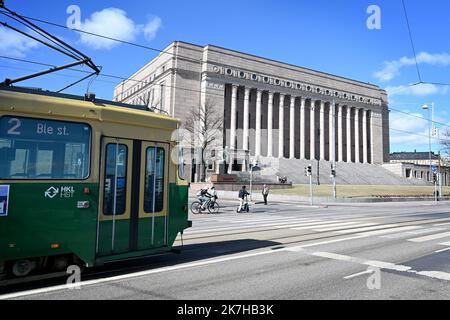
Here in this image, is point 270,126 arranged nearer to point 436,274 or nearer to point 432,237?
point 432,237

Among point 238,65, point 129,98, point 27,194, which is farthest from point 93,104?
point 129,98

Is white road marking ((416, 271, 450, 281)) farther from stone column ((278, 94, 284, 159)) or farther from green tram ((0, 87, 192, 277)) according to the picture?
stone column ((278, 94, 284, 159))

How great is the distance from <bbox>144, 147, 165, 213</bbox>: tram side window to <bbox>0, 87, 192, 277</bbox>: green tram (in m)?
0.02

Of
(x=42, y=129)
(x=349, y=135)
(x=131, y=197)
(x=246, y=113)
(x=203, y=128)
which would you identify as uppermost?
(x=246, y=113)

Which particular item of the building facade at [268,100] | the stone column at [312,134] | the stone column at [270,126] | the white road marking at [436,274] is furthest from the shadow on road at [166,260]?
the stone column at [312,134]

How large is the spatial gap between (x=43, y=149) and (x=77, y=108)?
0.87m

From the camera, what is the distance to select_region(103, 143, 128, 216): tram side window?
6.57 meters

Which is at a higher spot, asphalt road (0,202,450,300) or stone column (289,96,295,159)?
stone column (289,96,295,159)

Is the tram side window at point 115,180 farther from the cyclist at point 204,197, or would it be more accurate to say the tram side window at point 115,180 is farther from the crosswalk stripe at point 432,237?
the cyclist at point 204,197

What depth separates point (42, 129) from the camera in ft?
19.5

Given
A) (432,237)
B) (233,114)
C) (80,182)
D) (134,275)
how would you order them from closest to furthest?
(80,182)
(134,275)
(432,237)
(233,114)

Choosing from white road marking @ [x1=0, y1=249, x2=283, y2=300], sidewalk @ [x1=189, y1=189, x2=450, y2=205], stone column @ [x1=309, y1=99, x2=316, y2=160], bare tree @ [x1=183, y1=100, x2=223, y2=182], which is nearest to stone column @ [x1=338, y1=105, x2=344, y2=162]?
stone column @ [x1=309, y1=99, x2=316, y2=160]

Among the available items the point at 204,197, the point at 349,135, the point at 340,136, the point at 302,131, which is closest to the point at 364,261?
the point at 204,197
